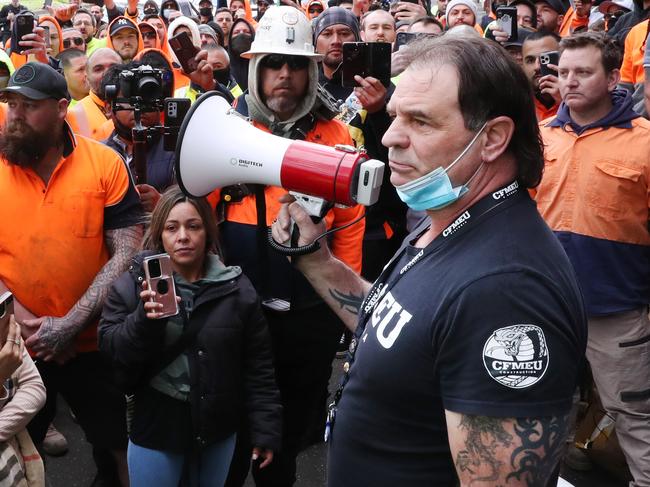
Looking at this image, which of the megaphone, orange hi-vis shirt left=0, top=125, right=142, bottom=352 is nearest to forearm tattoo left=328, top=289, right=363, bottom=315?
the megaphone

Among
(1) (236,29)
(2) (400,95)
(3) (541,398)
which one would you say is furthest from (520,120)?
(1) (236,29)

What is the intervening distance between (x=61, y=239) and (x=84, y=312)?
1.16 feet

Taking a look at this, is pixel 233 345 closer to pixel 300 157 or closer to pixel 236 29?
pixel 300 157

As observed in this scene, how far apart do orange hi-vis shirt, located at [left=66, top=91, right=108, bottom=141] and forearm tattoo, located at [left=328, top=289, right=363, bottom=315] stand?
3.27m

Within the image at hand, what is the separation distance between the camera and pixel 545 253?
158cm

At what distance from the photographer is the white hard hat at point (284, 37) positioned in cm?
332

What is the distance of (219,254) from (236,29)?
5.82 metres

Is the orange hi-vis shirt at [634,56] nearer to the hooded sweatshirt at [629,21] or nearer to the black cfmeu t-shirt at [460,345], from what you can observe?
the hooded sweatshirt at [629,21]

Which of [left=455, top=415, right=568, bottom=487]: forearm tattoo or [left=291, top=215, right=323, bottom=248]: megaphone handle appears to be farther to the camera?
[left=291, top=215, right=323, bottom=248]: megaphone handle

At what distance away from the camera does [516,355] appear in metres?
1.44

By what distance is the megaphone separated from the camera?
2117 mm

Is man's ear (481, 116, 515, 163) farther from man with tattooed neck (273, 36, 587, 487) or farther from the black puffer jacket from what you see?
the black puffer jacket

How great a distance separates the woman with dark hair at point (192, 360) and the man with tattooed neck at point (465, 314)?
1115mm

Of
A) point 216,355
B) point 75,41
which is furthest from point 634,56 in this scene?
point 75,41
